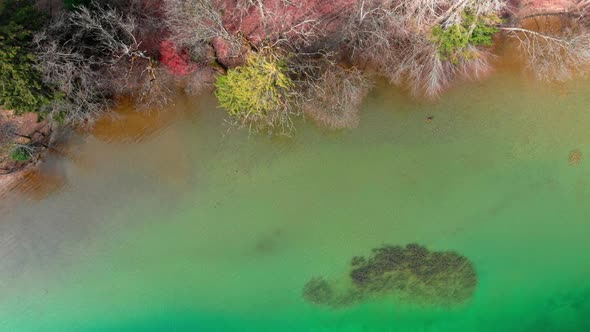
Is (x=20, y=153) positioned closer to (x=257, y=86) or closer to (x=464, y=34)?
(x=257, y=86)

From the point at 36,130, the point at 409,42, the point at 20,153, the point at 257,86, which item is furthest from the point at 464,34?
the point at 20,153

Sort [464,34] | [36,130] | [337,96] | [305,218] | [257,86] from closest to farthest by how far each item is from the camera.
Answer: [257,86]
[464,34]
[337,96]
[36,130]
[305,218]

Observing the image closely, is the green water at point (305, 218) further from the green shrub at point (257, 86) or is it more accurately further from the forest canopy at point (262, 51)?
the green shrub at point (257, 86)

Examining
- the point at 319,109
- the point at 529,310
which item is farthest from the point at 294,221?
the point at 529,310

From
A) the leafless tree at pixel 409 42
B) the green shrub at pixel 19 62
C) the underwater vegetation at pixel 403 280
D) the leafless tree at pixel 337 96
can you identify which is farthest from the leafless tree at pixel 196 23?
the underwater vegetation at pixel 403 280

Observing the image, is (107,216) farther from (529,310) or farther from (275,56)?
(529,310)

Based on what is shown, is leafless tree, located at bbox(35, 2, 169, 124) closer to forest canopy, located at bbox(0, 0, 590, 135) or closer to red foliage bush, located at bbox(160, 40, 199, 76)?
forest canopy, located at bbox(0, 0, 590, 135)
